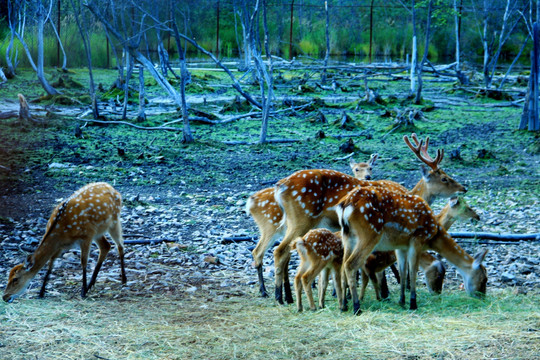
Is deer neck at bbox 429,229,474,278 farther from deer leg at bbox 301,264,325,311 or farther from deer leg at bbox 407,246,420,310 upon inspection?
deer leg at bbox 301,264,325,311

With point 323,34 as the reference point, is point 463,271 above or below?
below

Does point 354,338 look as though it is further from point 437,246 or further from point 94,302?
point 94,302

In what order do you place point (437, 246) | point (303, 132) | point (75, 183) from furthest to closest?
1. point (303, 132)
2. point (75, 183)
3. point (437, 246)

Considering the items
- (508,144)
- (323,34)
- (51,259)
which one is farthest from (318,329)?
(323,34)

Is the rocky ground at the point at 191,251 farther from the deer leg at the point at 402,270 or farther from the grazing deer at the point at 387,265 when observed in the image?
the deer leg at the point at 402,270

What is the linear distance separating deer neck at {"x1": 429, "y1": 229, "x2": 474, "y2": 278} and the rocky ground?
2.39 feet

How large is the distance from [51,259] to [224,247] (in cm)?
248

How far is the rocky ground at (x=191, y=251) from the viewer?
7.45 m

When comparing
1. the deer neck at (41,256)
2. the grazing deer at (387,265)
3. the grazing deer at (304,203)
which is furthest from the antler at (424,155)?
the deer neck at (41,256)

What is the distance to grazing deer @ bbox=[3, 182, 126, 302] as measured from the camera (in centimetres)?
687

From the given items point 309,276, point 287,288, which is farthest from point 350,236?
point 287,288

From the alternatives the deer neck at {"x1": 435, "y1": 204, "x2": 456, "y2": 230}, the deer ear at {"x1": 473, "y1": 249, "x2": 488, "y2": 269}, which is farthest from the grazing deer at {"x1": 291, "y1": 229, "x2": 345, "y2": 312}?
the deer neck at {"x1": 435, "y1": 204, "x2": 456, "y2": 230}

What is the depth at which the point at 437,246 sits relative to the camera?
22.0 ft

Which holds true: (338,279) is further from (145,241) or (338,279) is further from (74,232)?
(145,241)
